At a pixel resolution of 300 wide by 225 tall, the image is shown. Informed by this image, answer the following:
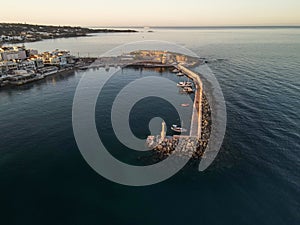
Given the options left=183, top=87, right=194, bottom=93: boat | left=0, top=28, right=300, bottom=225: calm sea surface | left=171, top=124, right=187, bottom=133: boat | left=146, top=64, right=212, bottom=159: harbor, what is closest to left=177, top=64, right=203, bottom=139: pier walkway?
left=146, top=64, right=212, bottom=159: harbor

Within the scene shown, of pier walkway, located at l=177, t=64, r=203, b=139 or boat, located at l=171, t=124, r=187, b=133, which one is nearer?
pier walkway, located at l=177, t=64, r=203, b=139

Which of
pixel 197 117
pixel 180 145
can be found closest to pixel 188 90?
pixel 197 117

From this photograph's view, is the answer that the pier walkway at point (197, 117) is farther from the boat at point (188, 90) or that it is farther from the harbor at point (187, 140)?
the boat at point (188, 90)

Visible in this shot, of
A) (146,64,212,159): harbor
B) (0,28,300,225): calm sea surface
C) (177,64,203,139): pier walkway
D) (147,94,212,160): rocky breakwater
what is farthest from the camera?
(177,64,203,139): pier walkway

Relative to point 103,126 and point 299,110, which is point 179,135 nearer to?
point 103,126

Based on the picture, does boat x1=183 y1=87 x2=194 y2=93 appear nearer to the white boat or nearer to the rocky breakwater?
the white boat

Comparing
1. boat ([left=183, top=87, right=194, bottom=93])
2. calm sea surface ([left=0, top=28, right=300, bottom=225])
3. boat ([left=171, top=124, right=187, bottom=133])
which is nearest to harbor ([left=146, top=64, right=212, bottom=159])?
boat ([left=171, top=124, right=187, bottom=133])

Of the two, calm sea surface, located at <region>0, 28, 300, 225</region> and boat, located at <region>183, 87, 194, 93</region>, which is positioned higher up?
boat, located at <region>183, 87, 194, 93</region>

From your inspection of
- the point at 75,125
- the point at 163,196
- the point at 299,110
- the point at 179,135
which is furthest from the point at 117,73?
the point at 163,196

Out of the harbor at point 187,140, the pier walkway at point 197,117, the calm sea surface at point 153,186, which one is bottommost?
the calm sea surface at point 153,186

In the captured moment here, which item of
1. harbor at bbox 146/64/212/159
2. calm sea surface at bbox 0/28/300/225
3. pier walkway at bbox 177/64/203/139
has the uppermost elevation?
pier walkway at bbox 177/64/203/139

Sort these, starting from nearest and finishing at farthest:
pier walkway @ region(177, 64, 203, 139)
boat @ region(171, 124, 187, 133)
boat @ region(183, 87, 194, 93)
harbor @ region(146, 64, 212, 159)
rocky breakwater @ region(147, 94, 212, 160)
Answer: rocky breakwater @ region(147, 94, 212, 160) → harbor @ region(146, 64, 212, 159) → pier walkway @ region(177, 64, 203, 139) → boat @ region(171, 124, 187, 133) → boat @ region(183, 87, 194, 93)

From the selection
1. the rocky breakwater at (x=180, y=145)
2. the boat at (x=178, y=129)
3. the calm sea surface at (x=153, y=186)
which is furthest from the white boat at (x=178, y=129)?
the calm sea surface at (x=153, y=186)
